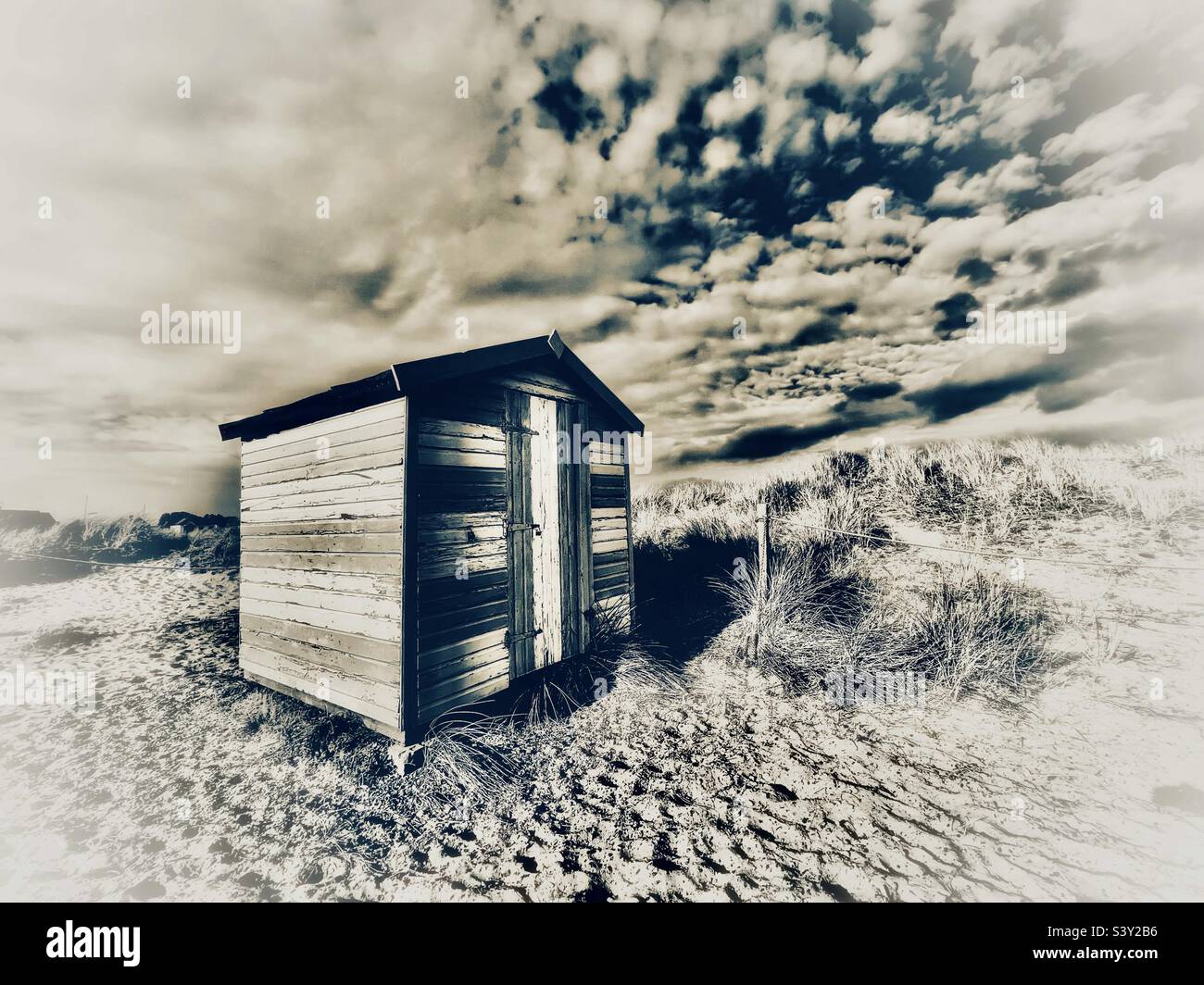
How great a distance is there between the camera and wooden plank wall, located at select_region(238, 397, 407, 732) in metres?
5.02

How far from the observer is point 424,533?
16.8 ft

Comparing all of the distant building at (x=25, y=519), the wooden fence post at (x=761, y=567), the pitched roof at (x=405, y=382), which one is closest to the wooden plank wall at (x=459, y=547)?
the pitched roof at (x=405, y=382)

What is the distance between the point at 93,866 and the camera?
390 cm

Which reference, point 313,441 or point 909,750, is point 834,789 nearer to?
point 909,750

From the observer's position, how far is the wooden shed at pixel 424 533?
500cm

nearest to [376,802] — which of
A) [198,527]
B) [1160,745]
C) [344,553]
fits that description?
[344,553]

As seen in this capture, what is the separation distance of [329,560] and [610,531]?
4140mm

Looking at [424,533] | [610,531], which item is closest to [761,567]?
[610,531]

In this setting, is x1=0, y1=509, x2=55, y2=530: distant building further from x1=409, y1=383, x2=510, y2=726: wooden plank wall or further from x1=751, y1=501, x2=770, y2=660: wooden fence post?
x1=751, y1=501, x2=770, y2=660: wooden fence post

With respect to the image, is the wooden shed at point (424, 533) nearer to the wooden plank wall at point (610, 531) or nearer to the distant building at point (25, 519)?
the wooden plank wall at point (610, 531)

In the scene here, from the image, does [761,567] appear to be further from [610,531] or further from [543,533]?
[543,533]

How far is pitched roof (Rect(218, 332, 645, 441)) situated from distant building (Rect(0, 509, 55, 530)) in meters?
19.9

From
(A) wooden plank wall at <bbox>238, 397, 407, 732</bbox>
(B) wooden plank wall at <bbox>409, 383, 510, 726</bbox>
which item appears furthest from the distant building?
(B) wooden plank wall at <bbox>409, 383, 510, 726</bbox>

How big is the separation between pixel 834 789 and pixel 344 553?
5718 millimetres
